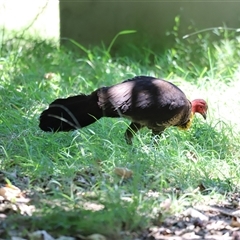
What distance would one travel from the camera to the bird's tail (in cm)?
465

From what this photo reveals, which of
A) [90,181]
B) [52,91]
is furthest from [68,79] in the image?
[90,181]

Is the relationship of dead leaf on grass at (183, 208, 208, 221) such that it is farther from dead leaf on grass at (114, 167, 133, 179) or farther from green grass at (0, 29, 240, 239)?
dead leaf on grass at (114, 167, 133, 179)

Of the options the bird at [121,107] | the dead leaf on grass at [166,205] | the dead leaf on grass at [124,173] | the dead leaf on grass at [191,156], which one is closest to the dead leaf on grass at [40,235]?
the dead leaf on grass at [166,205]

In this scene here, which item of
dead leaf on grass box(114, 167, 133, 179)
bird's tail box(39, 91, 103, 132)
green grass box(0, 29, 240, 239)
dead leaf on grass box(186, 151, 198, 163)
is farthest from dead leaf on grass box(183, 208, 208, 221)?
bird's tail box(39, 91, 103, 132)

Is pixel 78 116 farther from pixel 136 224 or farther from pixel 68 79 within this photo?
pixel 68 79

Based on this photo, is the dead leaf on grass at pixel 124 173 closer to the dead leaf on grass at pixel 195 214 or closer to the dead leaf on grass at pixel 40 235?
the dead leaf on grass at pixel 195 214

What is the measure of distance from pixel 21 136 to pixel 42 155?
419 millimetres

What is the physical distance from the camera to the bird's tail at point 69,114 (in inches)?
183

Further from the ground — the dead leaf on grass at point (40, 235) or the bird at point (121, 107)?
the bird at point (121, 107)

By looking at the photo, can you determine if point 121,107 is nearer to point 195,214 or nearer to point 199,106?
point 199,106

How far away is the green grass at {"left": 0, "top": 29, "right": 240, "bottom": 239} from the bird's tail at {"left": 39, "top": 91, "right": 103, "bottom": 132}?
153 millimetres

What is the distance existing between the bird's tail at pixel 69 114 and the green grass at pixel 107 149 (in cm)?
15

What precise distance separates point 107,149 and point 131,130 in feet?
0.93

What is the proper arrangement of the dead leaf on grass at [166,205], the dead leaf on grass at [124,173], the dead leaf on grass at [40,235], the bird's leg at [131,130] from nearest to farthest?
the dead leaf on grass at [40,235], the dead leaf on grass at [166,205], the dead leaf on grass at [124,173], the bird's leg at [131,130]
